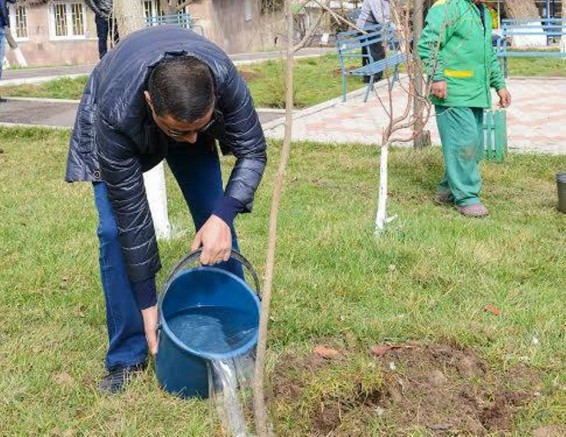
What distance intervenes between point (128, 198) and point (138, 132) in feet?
0.78

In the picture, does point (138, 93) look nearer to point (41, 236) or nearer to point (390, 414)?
point (390, 414)

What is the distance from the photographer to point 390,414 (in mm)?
2773

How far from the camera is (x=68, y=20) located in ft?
107

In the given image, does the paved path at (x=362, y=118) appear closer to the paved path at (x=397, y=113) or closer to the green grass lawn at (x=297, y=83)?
the paved path at (x=397, y=113)

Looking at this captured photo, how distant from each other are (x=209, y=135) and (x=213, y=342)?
74cm

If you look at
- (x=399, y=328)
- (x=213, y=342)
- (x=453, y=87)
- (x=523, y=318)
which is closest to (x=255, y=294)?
(x=213, y=342)

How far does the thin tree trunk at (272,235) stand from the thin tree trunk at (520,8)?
2401 cm

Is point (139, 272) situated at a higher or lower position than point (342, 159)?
higher

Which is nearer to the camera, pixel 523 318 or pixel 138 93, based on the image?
pixel 138 93

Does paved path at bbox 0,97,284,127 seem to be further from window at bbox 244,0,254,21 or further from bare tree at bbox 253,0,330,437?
window at bbox 244,0,254,21

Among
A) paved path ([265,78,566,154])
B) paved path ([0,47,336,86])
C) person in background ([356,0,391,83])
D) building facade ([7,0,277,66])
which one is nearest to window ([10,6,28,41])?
building facade ([7,0,277,66])

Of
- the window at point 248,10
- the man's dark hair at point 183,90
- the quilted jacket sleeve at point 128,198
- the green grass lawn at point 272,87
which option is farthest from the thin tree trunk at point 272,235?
the window at point 248,10

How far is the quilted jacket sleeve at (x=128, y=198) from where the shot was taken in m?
2.53

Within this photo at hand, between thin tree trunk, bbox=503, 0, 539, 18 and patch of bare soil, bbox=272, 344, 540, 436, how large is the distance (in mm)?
23260
